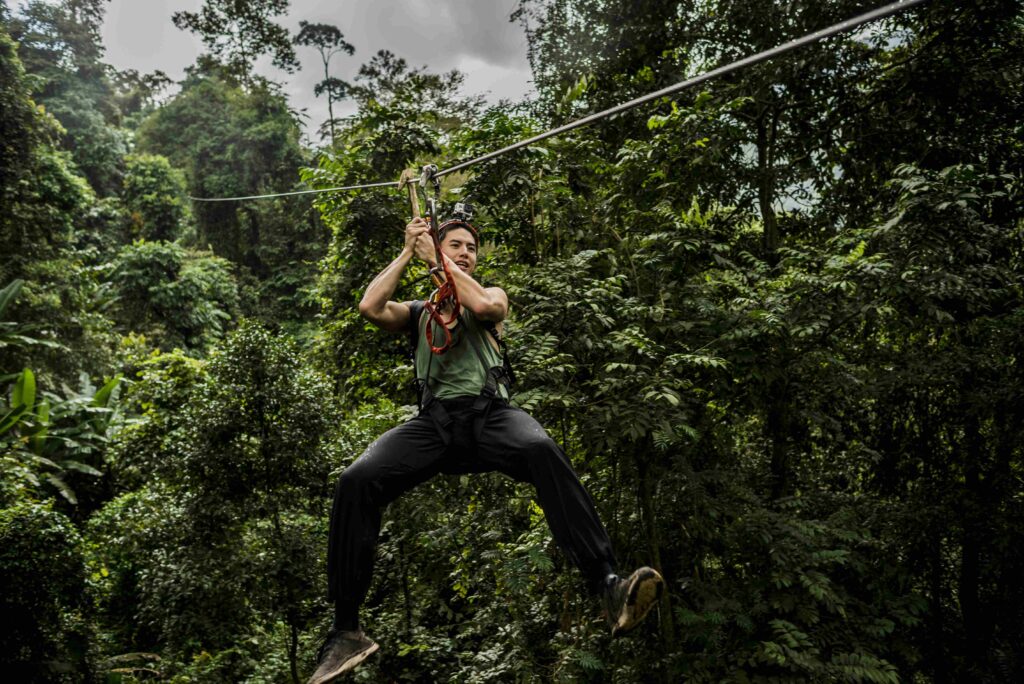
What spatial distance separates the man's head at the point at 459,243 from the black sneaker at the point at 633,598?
136 cm

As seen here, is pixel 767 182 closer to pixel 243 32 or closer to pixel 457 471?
pixel 457 471

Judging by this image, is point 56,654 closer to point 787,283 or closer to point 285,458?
point 285,458

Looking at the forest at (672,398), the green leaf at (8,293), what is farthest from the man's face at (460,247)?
the green leaf at (8,293)

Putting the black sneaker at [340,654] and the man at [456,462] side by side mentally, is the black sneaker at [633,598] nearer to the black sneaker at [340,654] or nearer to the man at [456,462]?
the man at [456,462]

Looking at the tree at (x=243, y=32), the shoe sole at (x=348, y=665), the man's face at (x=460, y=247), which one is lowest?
the shoe sole at (x=348, y=665)

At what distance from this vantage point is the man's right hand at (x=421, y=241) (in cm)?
265

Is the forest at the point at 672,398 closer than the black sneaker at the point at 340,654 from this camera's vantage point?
No

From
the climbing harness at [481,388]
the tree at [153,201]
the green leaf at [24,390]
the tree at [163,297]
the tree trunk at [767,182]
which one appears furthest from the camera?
the tree at [153,201]

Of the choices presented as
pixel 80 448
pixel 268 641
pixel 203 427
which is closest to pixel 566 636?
pixel 203 427

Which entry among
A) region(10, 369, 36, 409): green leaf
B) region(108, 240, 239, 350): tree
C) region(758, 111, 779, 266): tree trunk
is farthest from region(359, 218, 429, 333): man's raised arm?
region(108, 240, 239, 350): tree

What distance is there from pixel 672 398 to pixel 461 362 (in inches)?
54.3

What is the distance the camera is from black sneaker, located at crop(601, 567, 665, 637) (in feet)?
7.22

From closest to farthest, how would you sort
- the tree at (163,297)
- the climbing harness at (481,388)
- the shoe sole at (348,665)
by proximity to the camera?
the shoe sole at (348,665) < the climbing harness at (481,388) < the tree at (163,297)

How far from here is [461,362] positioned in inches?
104
